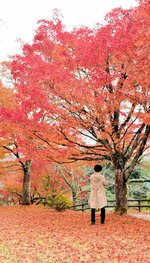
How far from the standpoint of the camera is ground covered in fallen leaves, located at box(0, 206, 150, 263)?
21.8 ft

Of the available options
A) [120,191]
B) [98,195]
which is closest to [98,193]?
[98,195]

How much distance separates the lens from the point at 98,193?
11609 millimetres

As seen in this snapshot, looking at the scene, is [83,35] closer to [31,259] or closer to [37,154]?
[37,154]

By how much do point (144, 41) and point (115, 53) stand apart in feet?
10.5

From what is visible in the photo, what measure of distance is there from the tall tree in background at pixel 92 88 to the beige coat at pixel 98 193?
6.57 feet

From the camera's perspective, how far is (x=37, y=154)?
50.0 ft

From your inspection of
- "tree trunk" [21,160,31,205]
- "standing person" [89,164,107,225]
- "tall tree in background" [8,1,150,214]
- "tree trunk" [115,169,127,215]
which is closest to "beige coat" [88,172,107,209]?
"standing person" [89,164,107,225]

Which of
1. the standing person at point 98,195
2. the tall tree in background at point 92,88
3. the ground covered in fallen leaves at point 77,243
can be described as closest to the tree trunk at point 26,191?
the tall tree in background at point 92,88

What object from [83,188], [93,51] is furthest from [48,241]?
[83,188]

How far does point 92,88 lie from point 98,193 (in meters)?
3.45

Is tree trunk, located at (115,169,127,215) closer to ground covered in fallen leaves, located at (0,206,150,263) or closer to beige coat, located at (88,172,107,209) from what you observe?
ground covered in fallen leaves, located at (0,206,150,263)

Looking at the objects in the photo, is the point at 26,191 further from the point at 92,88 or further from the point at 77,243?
the point at 77,243

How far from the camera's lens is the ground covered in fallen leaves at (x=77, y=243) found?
21.8 ft

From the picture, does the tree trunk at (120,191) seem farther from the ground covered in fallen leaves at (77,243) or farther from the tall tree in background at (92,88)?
the ground covered in fallen leaves at (77,243)
